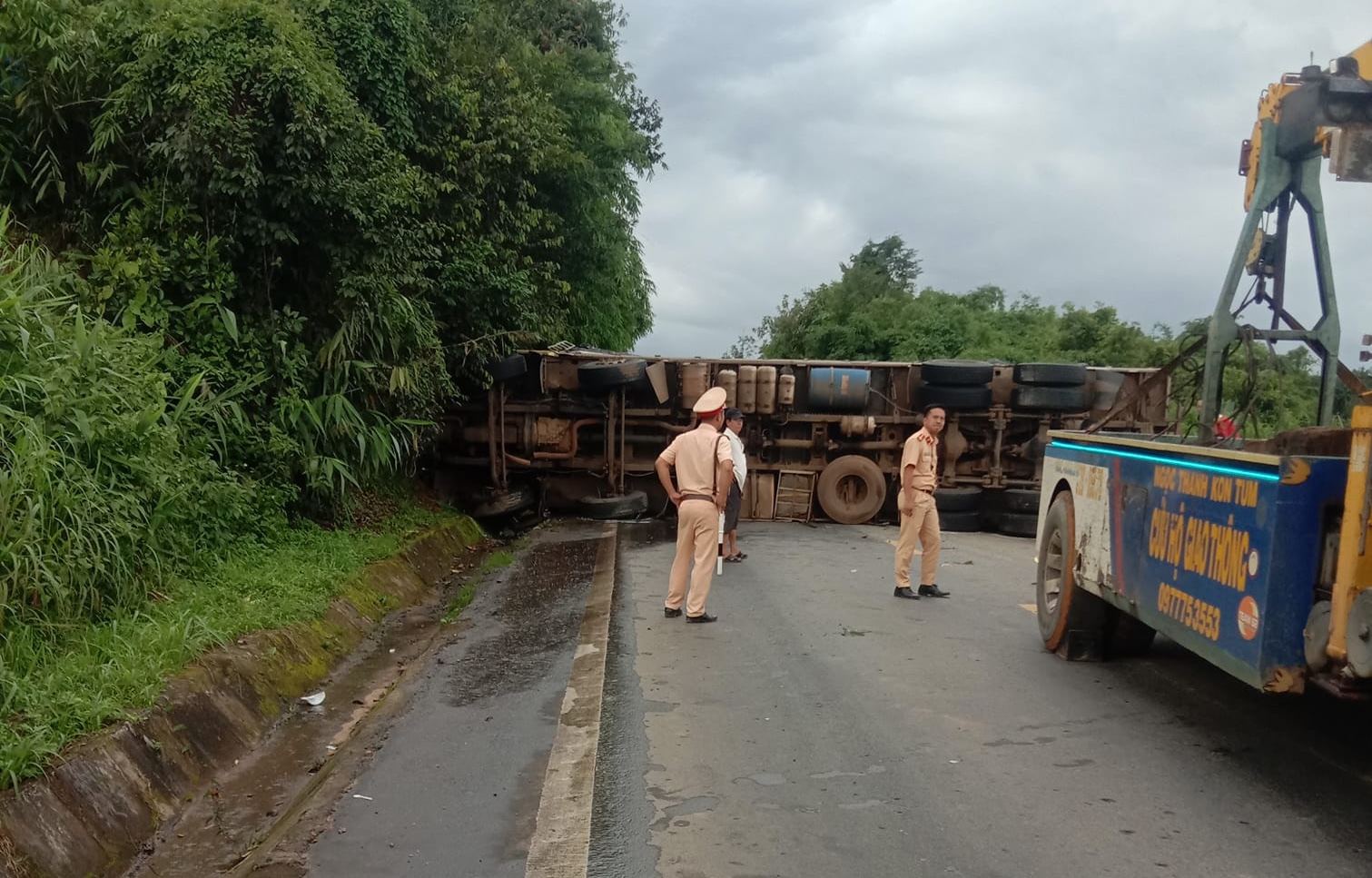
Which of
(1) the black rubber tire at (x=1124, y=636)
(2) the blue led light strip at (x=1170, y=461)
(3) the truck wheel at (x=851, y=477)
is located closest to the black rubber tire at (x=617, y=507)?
(3) the truck wheel at (x=851, y=477)

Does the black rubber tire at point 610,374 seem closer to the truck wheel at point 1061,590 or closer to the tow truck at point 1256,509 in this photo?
the tow truck at point 1256,509

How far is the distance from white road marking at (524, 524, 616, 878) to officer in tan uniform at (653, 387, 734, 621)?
751 millimetres

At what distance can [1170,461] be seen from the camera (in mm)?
5484

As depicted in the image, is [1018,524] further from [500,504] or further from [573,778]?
[573,778]

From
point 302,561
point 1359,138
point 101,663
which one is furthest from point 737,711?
point 1359,138

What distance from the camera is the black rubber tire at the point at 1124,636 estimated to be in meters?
7.02

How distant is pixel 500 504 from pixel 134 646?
940 cm

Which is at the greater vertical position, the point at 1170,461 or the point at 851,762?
the point at 1170,461

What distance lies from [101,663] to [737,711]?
317 centimetres

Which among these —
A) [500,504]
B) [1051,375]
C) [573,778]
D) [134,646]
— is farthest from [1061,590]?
[500,504]

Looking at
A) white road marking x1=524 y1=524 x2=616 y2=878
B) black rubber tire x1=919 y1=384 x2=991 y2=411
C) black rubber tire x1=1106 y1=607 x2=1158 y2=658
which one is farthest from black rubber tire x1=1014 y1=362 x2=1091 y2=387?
white road marking x1=524 y1=524 x2=616 y2=878

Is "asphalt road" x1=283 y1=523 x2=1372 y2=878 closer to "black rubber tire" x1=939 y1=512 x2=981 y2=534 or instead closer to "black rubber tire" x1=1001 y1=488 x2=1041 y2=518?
"black rubber tire" x1=939 y1=512 x2=981 y2=534

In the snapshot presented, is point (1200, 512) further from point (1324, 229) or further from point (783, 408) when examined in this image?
point (783, 408)

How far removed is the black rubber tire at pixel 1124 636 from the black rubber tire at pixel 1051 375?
330 inches
